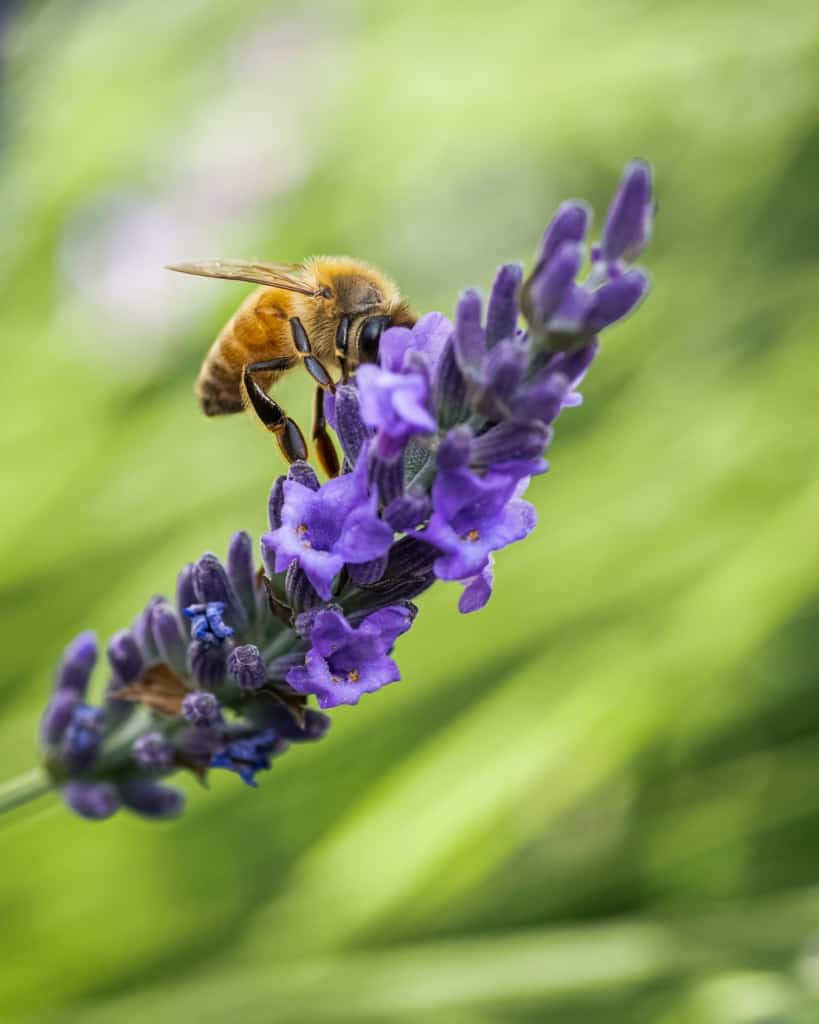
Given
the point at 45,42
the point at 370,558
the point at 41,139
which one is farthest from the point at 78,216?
the point at 370,558

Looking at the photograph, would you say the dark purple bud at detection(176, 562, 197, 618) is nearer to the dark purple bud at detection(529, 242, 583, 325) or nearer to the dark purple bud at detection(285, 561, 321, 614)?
the dark purple bud at detection(285, 561, 321, 614)

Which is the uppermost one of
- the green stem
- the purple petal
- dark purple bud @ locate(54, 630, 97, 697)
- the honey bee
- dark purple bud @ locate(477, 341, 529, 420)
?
the honey bee

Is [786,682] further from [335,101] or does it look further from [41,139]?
[41,139]

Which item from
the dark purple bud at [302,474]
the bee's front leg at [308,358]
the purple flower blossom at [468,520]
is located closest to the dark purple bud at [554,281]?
the purple flower blossom at [468,520]

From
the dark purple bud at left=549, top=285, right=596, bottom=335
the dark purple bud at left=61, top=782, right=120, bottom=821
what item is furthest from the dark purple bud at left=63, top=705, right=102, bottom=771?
the dark purple bud at left=549, top=285, right=596, bottom=335

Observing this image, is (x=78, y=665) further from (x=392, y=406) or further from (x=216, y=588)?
(x=392, y=406)

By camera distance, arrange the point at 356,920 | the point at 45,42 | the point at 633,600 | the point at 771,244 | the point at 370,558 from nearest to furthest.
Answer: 1. the point at 370,558
2. the point at 356,920
3. the point at 633,600
4. the point at 771,244
5. the point at 45,42
